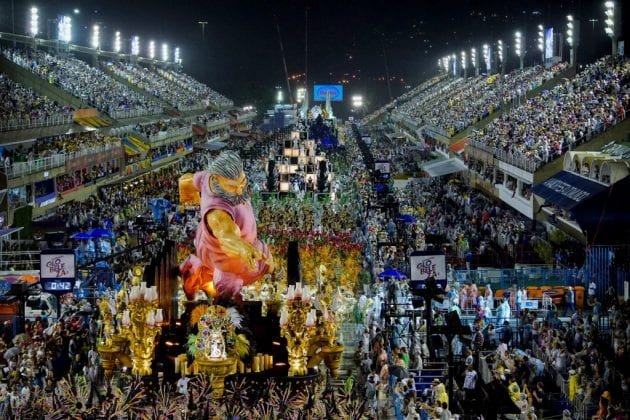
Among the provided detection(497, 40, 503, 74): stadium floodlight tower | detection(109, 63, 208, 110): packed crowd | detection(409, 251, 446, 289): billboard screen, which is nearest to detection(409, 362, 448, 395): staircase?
detection(409, 251, 446, 289): billboard screen

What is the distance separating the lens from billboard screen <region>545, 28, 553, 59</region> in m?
72.6

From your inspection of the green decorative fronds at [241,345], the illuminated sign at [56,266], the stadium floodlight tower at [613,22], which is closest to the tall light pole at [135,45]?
the stadium floodlight tower at [613,22]

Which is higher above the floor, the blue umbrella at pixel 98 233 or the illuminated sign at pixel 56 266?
the blue umbrella at pixel 98 233

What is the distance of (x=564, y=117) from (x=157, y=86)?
60.4 metres

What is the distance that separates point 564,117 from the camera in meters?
41.5

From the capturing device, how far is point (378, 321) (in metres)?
22.7

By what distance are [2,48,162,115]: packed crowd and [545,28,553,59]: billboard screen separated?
29851 millimetres

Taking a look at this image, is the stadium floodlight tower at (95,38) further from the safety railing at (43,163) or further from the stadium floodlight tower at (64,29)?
the safety railing at (43,163)

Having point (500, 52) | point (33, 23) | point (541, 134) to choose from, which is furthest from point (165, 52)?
A: point (541, 134)

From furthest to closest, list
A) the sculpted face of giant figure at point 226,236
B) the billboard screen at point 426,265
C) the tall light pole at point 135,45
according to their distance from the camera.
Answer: the tall light pole at point 135,45, the billboard screen at point 426,265, the sculpted face of giant figure at point 226,236

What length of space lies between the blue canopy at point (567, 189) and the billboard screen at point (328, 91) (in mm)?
129914

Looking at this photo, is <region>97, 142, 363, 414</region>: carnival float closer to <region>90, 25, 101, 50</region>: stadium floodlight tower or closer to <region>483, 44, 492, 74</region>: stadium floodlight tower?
<region>90, 25, 101, 50</region>: stadium floodlight tower

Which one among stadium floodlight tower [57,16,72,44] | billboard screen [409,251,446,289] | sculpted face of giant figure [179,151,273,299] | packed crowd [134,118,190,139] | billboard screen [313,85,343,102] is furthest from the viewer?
billboard screen [313,85,343,102]

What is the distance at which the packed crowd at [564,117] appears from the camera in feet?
120
